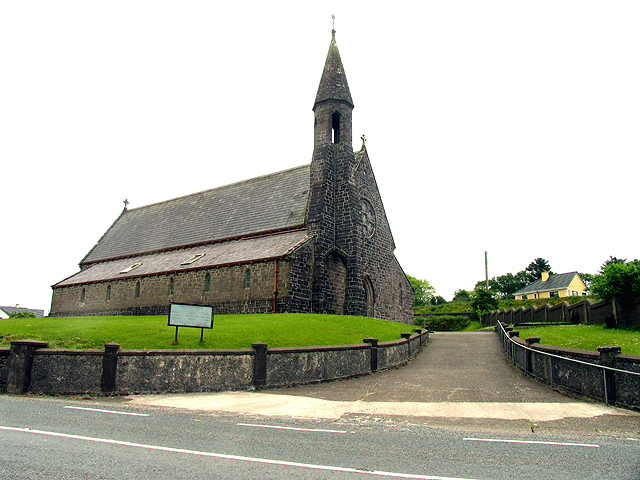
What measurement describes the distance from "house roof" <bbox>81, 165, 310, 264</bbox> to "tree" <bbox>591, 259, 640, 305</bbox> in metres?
18.3

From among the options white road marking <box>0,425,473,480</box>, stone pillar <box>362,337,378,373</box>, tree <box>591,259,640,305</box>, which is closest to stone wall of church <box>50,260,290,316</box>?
stone pillar <box>362,337,378,373</box>

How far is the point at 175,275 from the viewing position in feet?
110

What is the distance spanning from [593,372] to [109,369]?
44.3 feet

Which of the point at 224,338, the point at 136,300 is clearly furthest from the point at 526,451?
the point at 136,300

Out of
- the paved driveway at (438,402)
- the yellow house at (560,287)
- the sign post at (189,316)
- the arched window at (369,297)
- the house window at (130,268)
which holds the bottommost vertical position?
the paved driveway at (438,402)

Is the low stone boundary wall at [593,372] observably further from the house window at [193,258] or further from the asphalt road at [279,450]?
the house window at [193,258]

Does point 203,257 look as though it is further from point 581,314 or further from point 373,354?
point 581,314

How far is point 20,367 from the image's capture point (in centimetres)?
1399

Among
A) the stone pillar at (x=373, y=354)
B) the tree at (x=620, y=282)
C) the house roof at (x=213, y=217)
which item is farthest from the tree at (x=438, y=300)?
the stone pillar at (x=373, y=354)

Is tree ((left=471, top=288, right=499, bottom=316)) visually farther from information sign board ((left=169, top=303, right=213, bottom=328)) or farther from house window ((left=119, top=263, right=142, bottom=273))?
information sign board ((left=169, top=303, right=213, bottom=328))

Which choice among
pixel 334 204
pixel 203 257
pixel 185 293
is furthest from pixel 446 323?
pixel 185 293

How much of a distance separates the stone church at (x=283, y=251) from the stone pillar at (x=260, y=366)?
12305 millimetres

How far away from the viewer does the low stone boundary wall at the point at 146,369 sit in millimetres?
13984

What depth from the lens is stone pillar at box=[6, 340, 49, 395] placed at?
13.9 meters
